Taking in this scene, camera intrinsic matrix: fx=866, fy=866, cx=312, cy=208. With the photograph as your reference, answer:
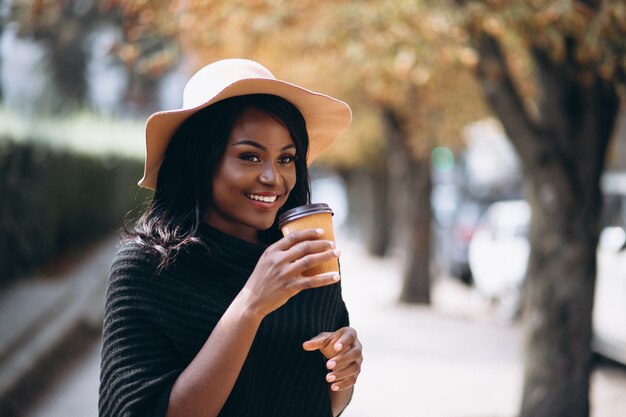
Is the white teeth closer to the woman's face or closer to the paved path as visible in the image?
the woman's face

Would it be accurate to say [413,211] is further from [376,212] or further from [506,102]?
[376,212]

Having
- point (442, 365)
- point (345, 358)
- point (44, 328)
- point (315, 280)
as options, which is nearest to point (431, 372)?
point (442, 365)

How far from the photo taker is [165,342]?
6.98 ft

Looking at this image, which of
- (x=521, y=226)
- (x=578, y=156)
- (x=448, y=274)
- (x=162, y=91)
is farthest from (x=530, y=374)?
(x=162, y=91)

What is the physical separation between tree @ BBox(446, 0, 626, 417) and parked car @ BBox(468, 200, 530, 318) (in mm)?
6205

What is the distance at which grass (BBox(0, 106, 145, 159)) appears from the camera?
1002cm

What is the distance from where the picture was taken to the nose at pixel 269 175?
7.41 feet

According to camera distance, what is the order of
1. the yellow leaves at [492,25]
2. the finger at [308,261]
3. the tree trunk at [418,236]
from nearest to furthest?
the finger at [308,261] < the yellow leaves at [492,25] < the tree trunk at [418,236]

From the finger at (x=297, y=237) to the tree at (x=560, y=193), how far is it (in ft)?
14.6

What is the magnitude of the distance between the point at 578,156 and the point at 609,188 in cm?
370

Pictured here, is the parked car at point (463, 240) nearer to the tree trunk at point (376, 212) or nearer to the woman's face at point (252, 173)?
the tree trunk at point (376, 212)

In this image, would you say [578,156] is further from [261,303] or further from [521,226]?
[521,226]

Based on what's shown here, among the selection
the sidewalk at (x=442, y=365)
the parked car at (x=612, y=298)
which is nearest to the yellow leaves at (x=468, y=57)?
the sidewalk at (x=442, y=365)

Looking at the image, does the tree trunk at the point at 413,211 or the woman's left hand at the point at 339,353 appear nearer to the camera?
the woman's left hand at the point at 339,353
